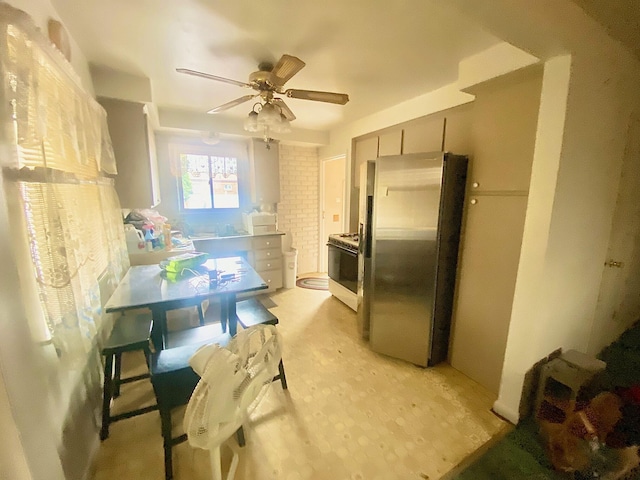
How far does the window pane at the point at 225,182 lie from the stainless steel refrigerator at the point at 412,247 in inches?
92.5

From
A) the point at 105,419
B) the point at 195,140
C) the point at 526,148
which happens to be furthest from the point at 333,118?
the point at 105,419

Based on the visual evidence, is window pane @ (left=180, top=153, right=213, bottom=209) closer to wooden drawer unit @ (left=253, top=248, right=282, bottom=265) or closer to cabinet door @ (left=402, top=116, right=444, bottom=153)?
wooden drawer unit @ (left=253, top=248, right=282, bottom=265)

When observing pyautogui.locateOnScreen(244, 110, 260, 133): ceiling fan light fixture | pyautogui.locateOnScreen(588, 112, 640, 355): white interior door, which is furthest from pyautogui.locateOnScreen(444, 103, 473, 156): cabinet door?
pyautogui.locateOnScreen(244, 110, 260, 133): ceiling fan light fixture

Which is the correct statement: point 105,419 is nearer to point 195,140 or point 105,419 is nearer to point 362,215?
point 362,215

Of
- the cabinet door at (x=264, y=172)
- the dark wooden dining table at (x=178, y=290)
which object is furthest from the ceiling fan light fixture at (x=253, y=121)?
the cabinet door at (x=264, y=172)

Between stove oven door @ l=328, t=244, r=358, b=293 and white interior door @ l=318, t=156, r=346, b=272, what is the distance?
1250mm

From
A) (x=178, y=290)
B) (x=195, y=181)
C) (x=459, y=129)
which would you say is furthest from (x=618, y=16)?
(x=195, y=181)

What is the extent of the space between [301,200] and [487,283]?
124 inches

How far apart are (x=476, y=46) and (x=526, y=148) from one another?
732mm

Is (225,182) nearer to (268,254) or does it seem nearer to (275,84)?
(268,254)

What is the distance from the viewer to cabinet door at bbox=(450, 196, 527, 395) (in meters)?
1.79

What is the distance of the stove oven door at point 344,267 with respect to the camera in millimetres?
3109

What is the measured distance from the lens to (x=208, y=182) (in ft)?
12.7

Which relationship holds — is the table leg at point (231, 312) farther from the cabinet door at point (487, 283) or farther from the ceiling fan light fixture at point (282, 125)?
the cabinet door at point (487, 283)
